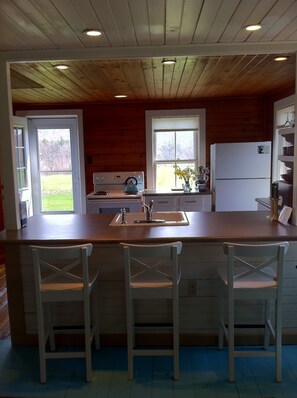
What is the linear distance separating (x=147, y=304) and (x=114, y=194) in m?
2.74

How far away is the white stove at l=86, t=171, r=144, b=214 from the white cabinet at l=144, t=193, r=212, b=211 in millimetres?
237

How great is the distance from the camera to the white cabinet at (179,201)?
508 cm

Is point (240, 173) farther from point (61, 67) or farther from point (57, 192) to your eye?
point (57, 192)

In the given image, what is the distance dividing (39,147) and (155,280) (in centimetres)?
428

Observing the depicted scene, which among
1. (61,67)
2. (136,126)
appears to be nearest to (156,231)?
(61,67)

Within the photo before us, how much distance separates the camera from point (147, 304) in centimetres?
278

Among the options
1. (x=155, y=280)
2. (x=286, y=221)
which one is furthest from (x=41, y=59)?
(x=286, y=221)

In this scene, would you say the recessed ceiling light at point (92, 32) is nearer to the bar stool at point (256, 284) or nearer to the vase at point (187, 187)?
the bar stool at point (256, 284)

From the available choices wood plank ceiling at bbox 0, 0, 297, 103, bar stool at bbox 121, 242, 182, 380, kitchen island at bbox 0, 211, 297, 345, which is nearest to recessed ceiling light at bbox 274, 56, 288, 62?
wood plank ceiling at bbox 0, 0, 297, 103

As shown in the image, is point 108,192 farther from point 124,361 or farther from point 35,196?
point 124,361

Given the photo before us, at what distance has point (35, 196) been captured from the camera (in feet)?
20.2

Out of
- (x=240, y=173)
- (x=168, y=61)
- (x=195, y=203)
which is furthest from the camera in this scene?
(x=195, y=203)

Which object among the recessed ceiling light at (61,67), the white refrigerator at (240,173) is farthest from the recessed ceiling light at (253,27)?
the white refrigerator at (240,173)

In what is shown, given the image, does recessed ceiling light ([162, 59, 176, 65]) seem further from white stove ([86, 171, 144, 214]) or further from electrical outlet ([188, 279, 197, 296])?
white stove ([86, 171, 144, 214])
